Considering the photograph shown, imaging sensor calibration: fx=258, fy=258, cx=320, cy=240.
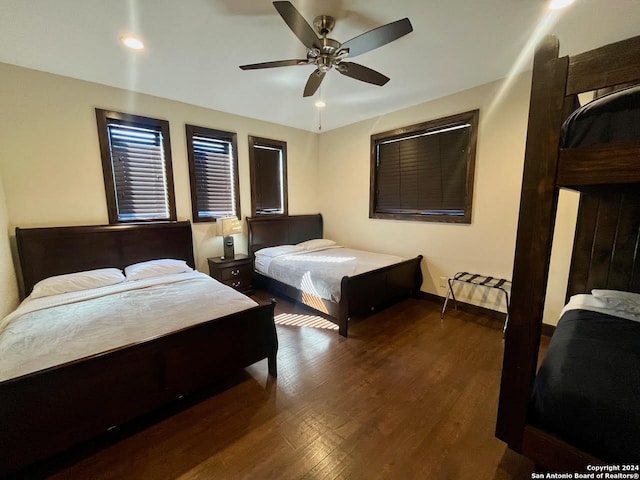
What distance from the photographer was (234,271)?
142 inches

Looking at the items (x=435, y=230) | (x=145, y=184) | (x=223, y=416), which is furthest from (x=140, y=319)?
(x=435, y=230)

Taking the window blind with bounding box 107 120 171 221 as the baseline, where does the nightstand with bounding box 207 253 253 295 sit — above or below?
below

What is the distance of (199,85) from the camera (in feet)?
9.41

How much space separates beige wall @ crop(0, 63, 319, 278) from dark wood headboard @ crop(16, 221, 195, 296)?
0.17 meters

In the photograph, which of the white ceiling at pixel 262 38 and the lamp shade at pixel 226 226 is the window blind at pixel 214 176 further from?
the white ceiling at pixel 262 38

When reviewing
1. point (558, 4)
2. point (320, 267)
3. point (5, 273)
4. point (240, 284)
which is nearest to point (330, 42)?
point (558, 4)

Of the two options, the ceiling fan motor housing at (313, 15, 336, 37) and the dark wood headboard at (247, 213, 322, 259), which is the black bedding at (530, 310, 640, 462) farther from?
the dark wood headboard at (247, 213, 322, 259)

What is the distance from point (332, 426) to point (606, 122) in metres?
1.97

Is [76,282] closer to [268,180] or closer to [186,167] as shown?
[186,167]

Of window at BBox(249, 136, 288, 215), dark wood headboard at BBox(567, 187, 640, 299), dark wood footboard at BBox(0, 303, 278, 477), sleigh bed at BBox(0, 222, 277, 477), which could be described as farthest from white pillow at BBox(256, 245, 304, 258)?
dark wood headboard at BBox(567, 187, 640, 299)

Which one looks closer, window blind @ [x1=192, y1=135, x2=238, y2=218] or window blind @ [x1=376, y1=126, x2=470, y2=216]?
window blind @ [x1=376, y1=126, x2=470, y2=216]

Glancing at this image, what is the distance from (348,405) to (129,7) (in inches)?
121

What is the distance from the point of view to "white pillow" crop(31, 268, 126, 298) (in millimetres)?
Answer: 2295

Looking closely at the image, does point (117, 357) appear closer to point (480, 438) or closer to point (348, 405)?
point (348, 405)
